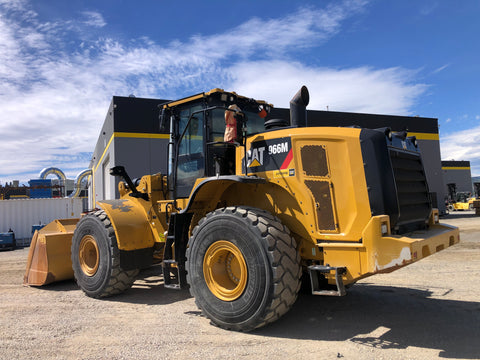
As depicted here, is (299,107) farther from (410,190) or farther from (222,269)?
(222,269)

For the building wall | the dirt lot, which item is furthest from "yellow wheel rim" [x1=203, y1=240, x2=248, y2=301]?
the building wall

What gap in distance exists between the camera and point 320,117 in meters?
23.7

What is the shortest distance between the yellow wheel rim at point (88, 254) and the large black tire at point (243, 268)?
102 inches

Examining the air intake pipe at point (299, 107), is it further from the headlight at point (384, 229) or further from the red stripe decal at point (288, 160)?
the headlight at point (384, 229)

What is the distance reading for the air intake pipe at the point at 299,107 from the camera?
16.8 ft

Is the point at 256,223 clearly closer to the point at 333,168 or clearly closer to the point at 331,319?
the point at 333,168

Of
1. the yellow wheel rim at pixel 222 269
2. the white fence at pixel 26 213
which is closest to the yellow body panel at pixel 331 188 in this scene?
the yellow wheel rim at pixel 222 269

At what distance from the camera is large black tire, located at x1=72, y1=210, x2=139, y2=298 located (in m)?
6.06

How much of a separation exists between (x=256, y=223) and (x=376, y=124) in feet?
77.6

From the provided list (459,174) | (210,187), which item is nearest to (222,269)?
(210,187)

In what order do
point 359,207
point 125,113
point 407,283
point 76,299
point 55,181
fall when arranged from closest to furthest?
point 359,207, point 76,299, point 407,283, point 125,113, point 55,181

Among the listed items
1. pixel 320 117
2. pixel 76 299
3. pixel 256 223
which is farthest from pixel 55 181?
pixel 256 223

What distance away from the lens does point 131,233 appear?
20.1 ft

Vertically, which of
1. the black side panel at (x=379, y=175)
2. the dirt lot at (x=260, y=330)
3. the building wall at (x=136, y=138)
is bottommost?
the dirt lot at (x=260, y=330)
